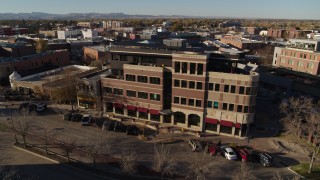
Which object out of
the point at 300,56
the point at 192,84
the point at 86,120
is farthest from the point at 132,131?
the point at 300,56

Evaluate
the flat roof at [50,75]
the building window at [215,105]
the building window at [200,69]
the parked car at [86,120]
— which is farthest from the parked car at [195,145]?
the flat roof at [50,75]

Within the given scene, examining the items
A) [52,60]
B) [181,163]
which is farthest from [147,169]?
[52,60]

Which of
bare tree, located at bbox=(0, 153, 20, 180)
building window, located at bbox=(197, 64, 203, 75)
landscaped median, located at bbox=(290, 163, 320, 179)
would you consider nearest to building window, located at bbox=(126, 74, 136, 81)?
building window, located at bbox=(197, 64, 203, 75)

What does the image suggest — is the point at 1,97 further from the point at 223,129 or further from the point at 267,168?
the point at 267,168

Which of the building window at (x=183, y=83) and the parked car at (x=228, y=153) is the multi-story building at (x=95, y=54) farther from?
the parked car at (x=228, y=153)

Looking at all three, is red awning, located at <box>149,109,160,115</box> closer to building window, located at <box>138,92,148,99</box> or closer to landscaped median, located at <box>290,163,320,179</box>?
building window, located at <box>138,92,148,99</box>
